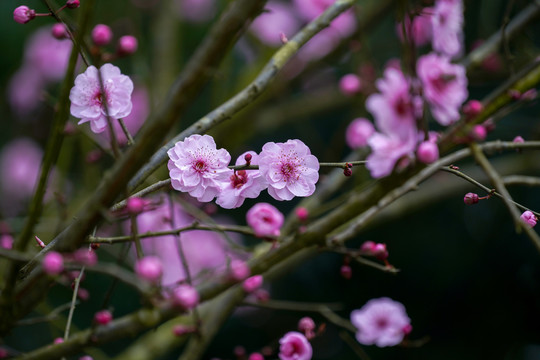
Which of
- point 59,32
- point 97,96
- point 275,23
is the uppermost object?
point 275,23

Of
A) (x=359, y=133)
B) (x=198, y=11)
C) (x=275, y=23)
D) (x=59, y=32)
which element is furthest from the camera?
(x=198, y=11)

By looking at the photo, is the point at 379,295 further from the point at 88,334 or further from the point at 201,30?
the point at 88,334

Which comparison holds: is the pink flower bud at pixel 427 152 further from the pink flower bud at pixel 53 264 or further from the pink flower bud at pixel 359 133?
the pink flower bud at pixel 359 133

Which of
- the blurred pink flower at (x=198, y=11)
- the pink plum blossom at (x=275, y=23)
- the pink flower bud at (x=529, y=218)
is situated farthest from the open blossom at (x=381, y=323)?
the blurred pink flower at (x=198, y=11)

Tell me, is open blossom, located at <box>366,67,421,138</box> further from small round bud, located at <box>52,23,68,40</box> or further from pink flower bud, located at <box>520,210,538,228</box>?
small round bud, located at <box>52,23,68,40</box>

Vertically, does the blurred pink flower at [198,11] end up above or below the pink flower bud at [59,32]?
above

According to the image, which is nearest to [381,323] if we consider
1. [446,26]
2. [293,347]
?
[293,347]

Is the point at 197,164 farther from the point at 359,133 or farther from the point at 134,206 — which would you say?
the point at 359,133

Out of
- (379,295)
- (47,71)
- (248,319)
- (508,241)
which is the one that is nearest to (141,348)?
(248,319)
